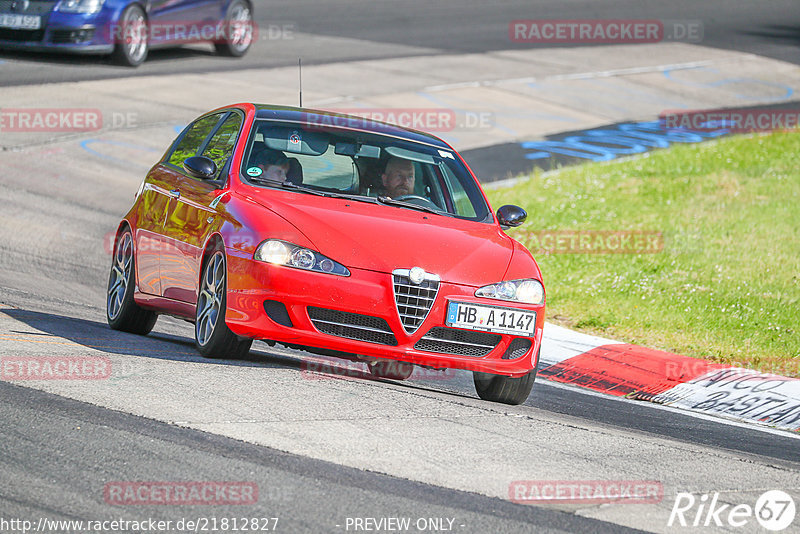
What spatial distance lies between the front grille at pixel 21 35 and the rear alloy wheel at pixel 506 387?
13920mm

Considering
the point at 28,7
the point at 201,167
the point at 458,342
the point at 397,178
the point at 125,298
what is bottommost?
the point at 125,298

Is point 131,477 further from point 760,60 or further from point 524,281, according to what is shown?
point 760,60

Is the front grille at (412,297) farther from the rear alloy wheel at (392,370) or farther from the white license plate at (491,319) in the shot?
the rear alloy wheel at (392,370)

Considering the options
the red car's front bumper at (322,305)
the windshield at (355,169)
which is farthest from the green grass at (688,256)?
the red car's front bumper at (322,305)

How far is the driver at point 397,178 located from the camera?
27.5ft

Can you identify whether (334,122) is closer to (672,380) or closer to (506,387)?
(506,387)

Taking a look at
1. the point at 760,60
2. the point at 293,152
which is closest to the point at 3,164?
the point at 293,152

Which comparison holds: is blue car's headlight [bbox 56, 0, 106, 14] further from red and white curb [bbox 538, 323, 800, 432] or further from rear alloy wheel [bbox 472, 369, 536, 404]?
rear alloy wheel [bbox 472, 369, 536, 404]

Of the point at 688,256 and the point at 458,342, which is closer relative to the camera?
the point at 458,342

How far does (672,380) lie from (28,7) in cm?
1380

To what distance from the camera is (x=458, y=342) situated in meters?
7.40

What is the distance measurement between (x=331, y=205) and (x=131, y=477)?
3033mm

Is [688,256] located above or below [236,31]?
below

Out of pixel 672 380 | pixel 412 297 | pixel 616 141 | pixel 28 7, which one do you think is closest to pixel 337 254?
pixel 412 297
